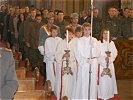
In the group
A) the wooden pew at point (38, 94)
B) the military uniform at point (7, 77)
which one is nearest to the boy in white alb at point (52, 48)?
the wooden pew at point (38, 94)

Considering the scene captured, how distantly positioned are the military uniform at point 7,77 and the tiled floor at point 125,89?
4.90 m

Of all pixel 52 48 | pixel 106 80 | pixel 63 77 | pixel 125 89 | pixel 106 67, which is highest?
pixel 52 48

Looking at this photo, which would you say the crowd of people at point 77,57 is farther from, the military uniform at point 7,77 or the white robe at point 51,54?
the military uniform at point 7,77

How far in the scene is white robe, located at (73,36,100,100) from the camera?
6.52 m

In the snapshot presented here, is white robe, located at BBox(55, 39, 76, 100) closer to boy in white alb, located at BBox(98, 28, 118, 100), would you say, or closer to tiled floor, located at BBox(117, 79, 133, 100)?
boy in white alb, located at BBox(98, 28, 118, 100)

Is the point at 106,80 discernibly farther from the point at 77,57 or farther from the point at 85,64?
the point at 77,57

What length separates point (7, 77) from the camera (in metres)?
2.85

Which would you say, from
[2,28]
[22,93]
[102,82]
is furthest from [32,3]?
[22,93]

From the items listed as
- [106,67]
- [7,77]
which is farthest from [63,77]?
[7,77]

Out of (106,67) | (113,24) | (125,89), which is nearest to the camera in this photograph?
(106,67)

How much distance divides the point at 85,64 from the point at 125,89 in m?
1.99

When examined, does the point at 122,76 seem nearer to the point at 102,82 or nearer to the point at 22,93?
the point at 102,82

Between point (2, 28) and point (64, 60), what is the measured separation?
5.36m

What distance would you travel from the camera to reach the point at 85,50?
21.4 ft
